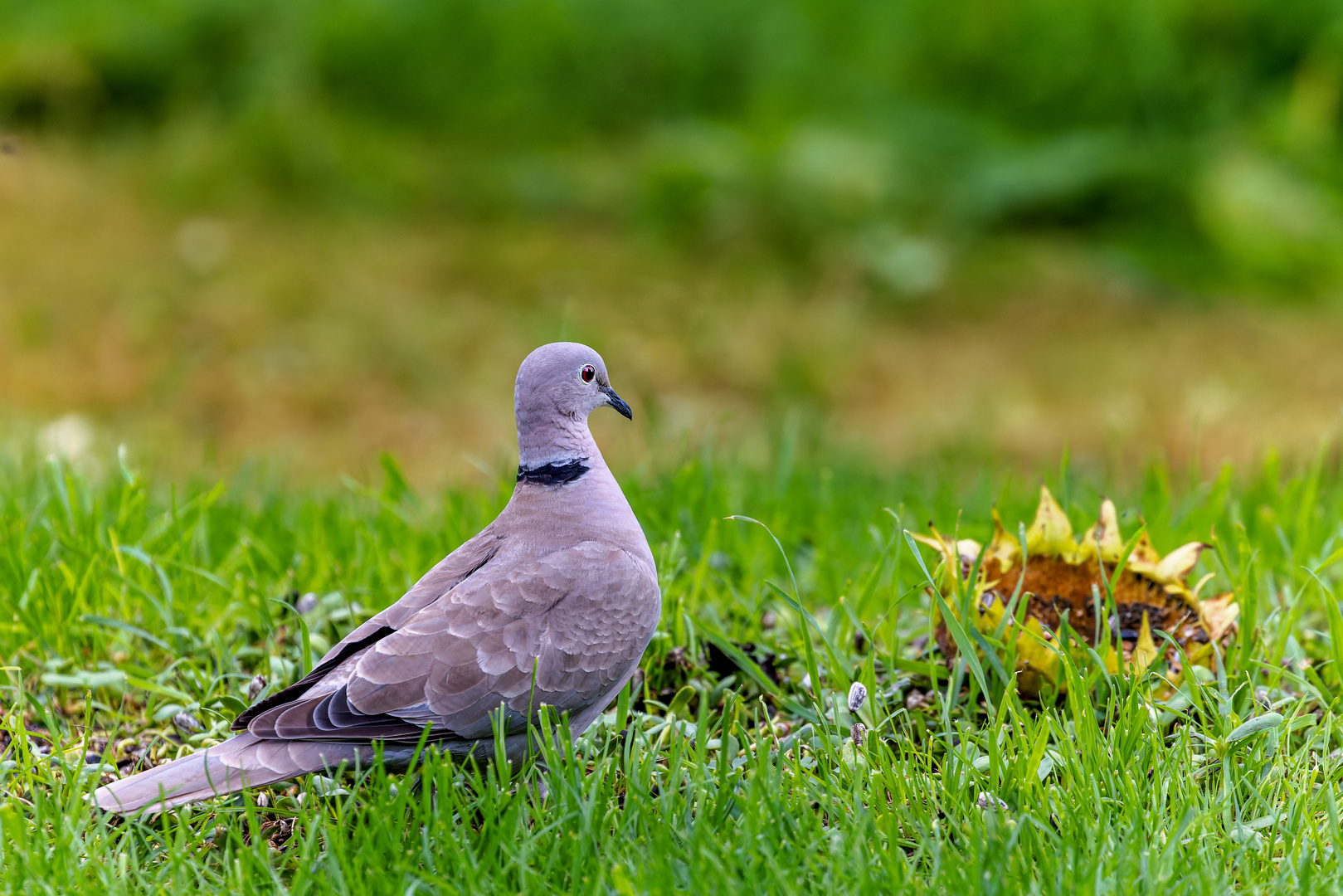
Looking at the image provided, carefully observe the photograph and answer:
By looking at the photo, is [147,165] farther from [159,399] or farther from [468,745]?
[468,745]

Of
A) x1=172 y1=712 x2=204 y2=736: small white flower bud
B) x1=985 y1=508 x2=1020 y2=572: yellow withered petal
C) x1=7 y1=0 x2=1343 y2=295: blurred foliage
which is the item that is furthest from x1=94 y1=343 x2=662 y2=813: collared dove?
x1=7 y1=0 x2=1343 y2=295: blurred foliage

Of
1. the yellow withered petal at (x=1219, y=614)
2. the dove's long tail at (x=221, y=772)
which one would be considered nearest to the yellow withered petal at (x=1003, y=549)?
the yellow withered petal at (x=1219, y=614)

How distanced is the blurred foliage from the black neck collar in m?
5.85

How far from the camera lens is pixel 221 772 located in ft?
7.96

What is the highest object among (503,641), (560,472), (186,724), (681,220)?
(560,472)

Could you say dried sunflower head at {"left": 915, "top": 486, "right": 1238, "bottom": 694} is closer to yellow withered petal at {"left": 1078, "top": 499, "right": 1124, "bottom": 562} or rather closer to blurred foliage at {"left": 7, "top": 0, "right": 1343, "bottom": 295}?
yellow withered petal at {"left": 1078, "top": 499, "right": 1124, "bottom": 562}

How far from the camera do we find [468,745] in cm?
261

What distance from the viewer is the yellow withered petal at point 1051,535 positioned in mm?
3141

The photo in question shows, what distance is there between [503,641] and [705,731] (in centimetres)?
46

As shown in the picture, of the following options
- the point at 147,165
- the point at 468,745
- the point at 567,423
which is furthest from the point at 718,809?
the point at 147,165

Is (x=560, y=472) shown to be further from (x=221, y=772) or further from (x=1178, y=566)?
(x=1178, y=566)

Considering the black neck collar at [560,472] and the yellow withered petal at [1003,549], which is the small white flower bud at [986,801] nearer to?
the yellow withered petal at [1003,549]

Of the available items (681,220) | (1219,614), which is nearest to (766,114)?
(681,220)

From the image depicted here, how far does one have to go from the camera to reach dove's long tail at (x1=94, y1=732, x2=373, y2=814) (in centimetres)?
236
